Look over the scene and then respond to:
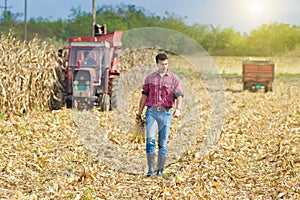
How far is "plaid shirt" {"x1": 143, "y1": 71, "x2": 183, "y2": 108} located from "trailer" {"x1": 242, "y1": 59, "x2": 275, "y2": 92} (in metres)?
19.8

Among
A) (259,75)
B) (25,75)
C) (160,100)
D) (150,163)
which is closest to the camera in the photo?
(160,100)

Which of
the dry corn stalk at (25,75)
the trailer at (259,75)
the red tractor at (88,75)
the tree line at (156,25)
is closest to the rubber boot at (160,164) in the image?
the dry corn stalk at (25,75)

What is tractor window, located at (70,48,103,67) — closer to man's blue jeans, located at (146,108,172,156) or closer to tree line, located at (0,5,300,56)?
man's blue jeans, located at (146,108,172,156)

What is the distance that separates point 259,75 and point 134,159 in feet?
62.2

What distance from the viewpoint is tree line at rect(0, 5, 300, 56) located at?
224ft

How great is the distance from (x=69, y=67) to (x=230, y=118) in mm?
4939

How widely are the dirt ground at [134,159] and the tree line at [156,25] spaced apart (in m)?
52.6

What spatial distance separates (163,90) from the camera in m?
7.86

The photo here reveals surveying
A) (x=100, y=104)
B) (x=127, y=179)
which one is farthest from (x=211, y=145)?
(x=100, y=104)

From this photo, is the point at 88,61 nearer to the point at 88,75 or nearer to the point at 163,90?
the point at 88,75

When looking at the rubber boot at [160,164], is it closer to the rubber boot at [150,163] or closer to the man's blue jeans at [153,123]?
the rubber boot at [150,163]

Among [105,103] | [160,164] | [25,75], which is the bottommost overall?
[160,164]

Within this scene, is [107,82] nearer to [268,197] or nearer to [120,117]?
[120,117]

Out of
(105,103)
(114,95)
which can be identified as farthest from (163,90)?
(114,95)
